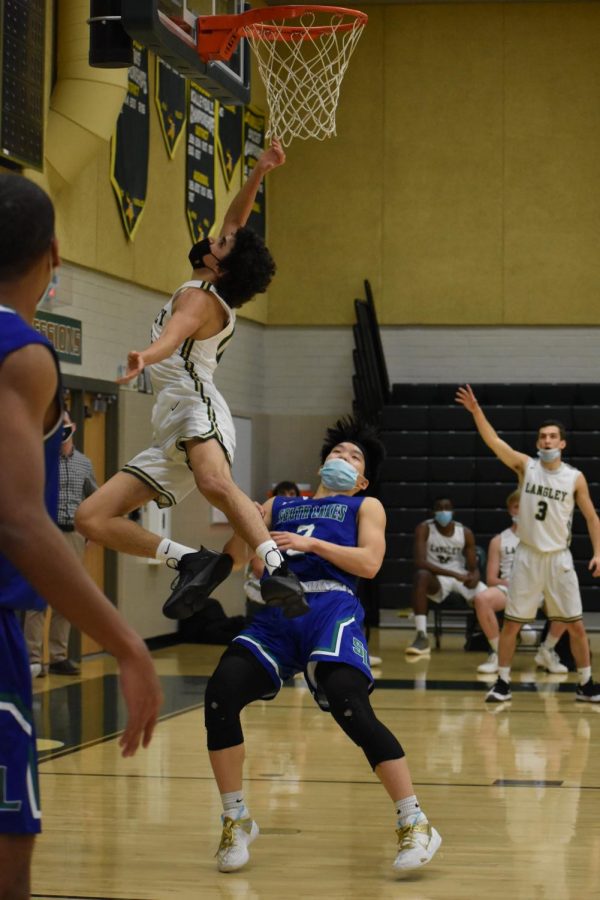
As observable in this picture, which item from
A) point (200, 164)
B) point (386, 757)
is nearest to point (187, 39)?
point (386, 757)

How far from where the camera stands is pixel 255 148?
51.4ft

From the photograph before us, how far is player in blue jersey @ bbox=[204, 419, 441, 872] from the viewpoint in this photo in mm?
4770

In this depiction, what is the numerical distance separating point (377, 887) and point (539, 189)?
12.8 metres

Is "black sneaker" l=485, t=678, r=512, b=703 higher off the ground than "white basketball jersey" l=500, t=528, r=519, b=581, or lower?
lower

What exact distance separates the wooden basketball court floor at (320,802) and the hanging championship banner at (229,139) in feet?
22.3

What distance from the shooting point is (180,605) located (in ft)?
16.3

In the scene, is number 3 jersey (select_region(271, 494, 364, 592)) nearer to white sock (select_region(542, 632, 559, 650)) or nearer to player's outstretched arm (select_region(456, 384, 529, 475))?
player's outstretched arm (select_region(456, 384, 529, 475))

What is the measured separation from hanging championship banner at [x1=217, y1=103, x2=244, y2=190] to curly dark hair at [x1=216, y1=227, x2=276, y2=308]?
9.35m

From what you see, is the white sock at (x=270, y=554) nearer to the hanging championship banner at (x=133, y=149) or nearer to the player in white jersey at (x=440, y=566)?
the hanging championship banner at (x=133, y=149)

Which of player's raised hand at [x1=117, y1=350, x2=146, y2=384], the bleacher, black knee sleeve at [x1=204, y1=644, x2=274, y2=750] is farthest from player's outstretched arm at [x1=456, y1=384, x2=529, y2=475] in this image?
the bleacher

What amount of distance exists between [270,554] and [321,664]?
46cm

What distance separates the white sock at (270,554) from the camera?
5.00 m

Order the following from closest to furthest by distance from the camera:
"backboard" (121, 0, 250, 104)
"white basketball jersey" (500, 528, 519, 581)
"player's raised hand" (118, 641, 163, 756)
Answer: "player's raised hand" (118, 641, 163, 756) → "backboard" (121, 0, 250, 104) → "white basketball jersey" (500, 528, 519, 581)

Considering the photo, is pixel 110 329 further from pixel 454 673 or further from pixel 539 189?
pixel 539 189
